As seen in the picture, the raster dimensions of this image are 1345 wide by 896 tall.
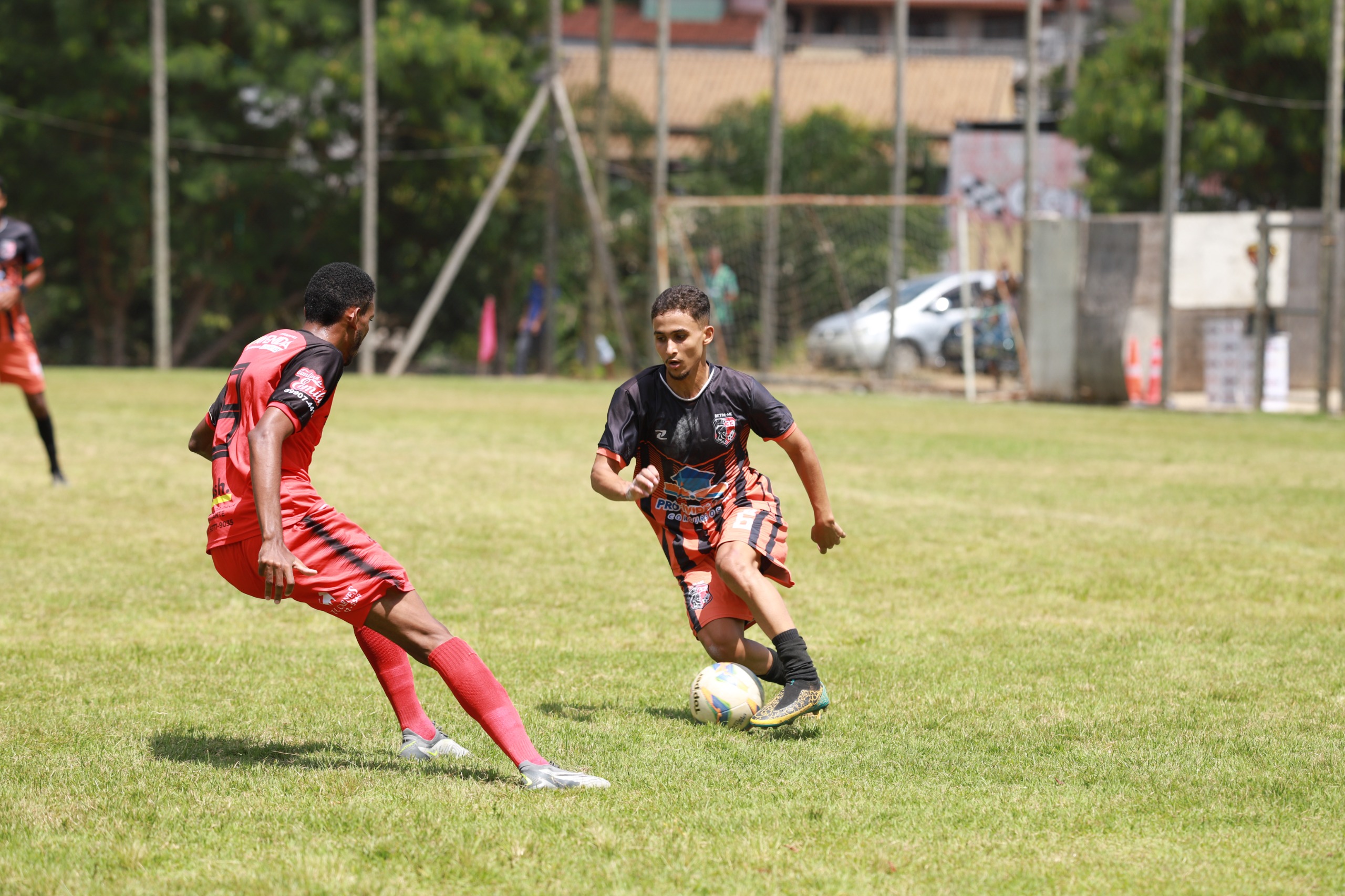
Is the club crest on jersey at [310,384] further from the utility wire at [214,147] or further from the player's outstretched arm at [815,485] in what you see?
the utility wire at [214,147]

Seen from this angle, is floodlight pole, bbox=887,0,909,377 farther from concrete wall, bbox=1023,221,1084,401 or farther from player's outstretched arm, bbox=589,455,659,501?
player's outstretched arm, bbox=589,455,659,501

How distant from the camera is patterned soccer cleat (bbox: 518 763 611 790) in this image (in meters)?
4.49

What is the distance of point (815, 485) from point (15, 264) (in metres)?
8.42

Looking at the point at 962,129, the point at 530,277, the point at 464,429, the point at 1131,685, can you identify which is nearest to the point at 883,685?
the point at 1131,685

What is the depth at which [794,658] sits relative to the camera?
5340 millimetres

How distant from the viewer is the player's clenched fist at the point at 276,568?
14.3ft

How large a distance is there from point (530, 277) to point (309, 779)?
2832 cm

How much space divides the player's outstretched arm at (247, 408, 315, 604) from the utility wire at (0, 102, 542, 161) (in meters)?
26.4

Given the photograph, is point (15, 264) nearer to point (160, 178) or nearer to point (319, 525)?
point (319, 525)

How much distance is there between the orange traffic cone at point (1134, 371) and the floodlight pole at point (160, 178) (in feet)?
54.4

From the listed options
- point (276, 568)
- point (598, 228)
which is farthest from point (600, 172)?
point (276, 568)

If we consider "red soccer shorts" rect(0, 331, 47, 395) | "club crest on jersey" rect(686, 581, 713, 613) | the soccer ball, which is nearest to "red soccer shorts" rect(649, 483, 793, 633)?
"club crest on jersey" rect(686, 581, 713, 613)

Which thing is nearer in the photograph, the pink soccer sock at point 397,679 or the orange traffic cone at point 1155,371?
the pink soccer sock at point 397,679

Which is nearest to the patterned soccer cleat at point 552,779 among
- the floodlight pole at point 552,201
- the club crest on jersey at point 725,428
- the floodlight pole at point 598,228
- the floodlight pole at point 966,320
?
the club crest on jersey at point 725,428
